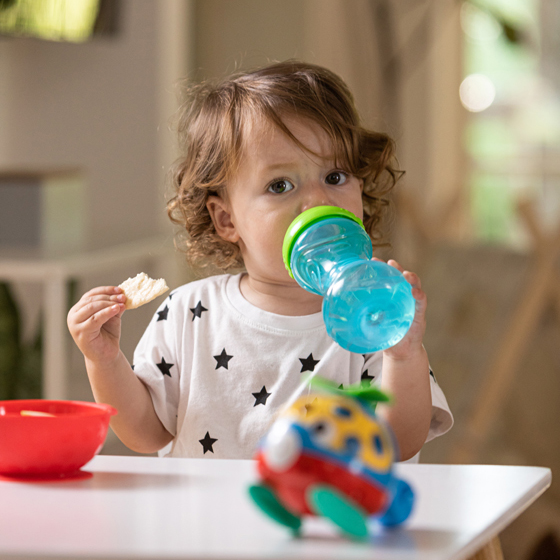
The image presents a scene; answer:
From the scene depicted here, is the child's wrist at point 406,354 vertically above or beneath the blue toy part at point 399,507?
above

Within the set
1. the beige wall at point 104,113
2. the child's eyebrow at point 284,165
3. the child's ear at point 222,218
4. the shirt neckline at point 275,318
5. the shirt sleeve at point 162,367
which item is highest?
the beige wall at point 104,113

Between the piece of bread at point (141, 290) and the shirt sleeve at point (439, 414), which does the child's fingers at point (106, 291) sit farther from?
the shirt sleeve at point (439, 414)

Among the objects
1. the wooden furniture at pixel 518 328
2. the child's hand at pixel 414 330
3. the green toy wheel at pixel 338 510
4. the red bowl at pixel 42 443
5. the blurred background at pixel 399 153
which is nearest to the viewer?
the green toy wheel at pixel 338 510

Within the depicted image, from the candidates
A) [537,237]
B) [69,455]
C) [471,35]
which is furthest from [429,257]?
[69,455]

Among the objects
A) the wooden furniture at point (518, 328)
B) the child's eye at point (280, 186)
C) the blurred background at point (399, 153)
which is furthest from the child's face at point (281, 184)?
the wooden furniture at point (518, 328)

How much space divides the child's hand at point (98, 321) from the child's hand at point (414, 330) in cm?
26

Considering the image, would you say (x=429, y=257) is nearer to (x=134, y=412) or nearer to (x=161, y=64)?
(x=161, y=64)

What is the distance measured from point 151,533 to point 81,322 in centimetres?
35

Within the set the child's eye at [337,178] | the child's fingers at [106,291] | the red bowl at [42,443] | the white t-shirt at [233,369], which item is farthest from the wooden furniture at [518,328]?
the red bowl at [42,443]

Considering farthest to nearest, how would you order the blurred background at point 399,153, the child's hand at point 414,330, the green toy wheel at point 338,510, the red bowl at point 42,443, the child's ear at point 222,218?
the blurred background at point 399,153, the child's ear at point 222,218, the child's hand at point 414,330, the red bowl at point 42,443, the green toy wheel at point 338,510

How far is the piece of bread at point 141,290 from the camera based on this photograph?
2.47ft

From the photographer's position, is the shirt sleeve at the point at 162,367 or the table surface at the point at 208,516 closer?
the table surface at the point at 208,516

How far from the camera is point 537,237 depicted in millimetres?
2102

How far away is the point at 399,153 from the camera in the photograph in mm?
2893
